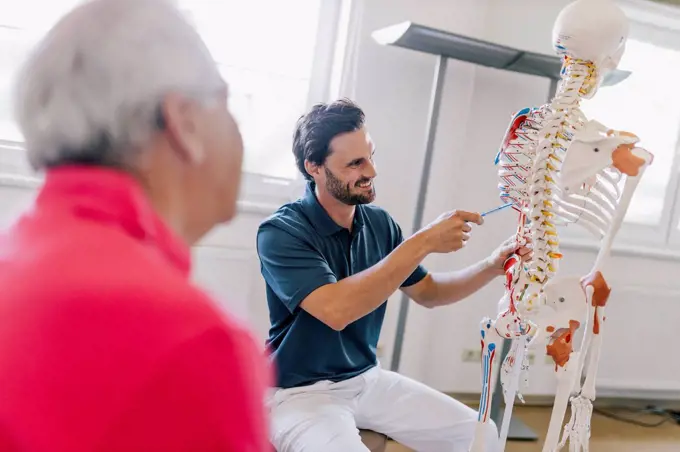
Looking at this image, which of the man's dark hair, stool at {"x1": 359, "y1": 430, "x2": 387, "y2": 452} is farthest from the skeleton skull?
stool at {"x1": 359, "y1": 430, "x2": 387, "y2": 452}

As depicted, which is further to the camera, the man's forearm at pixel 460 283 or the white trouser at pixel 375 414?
the man's forearm at pixel 460 283

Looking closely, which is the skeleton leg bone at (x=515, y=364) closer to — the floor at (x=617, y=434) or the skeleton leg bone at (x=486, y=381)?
the skeleton leg bone at (x=486, y=381)

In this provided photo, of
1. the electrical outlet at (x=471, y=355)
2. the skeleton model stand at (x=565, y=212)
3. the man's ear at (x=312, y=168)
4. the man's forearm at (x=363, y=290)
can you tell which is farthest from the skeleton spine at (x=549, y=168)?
the electrical outlet at (x=471, y=355)

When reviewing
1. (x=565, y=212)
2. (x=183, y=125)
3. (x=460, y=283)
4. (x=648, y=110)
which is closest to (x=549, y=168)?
(x=565, y=212)

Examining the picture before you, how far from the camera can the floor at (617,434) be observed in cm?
266

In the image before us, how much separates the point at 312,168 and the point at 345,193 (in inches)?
5.0

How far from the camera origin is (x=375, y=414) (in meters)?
1.68

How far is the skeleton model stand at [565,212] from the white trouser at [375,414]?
224 millimetres

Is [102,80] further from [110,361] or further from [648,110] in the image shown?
[648,110]

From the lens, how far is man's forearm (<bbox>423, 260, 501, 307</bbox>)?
67.9 inches

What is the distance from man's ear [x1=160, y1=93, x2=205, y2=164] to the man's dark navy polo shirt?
0.92 m

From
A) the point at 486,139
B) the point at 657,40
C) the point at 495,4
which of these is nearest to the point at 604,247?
the point at 486,139

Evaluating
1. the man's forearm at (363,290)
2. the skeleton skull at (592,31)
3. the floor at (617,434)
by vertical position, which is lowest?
the floor at (617,434)

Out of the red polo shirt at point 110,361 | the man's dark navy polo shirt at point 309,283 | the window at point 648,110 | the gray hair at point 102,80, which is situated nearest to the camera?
the red polo shirt at point 110,361
